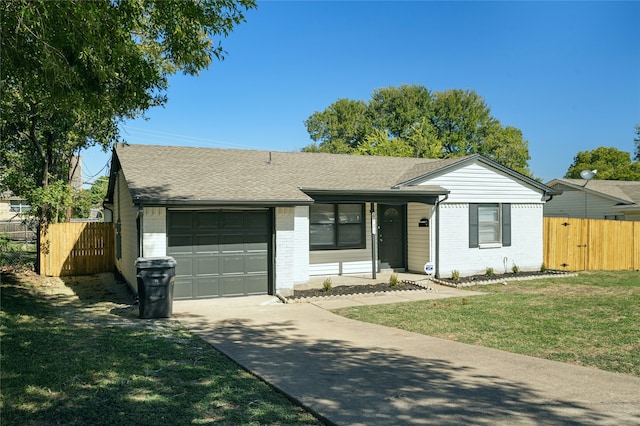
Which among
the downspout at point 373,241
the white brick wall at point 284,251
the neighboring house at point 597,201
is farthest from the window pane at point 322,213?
the neighboring house at point 597,201

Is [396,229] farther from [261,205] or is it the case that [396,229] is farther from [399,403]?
[399,403]

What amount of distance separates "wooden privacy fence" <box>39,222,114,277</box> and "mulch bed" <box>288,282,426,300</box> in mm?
8932

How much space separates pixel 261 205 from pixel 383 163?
26.7ft

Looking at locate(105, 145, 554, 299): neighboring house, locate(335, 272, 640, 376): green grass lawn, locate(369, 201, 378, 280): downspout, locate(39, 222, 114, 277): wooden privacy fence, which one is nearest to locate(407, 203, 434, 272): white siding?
locate(105, 145, 554, 299): neighboring house

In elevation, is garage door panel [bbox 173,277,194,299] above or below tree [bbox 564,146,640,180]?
below

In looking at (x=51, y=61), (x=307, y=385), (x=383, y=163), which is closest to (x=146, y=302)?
(x=51, y=61)

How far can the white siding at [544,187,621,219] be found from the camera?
2691 centimetres

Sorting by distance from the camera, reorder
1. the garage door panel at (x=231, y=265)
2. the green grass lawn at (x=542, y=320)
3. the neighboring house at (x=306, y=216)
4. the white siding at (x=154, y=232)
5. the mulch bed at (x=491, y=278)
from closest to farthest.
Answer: the green grass lawn at (x=542, y=320), the white siding at (x=154, y=232), the neighboring house at (x=306, y=216), the garage door panel at (x=231, y=265), the mulch bed at (x=491, y=278)

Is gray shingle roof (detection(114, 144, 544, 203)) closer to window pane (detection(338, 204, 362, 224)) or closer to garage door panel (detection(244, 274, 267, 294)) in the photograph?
window pane (detection(338, 204, 362, 224))

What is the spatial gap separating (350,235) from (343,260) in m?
0.86

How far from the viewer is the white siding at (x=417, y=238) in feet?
54.4

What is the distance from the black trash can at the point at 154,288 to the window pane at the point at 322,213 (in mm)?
6628

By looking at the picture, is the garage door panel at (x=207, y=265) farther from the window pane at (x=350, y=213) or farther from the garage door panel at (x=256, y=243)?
the window pane at (x=350, y=213)

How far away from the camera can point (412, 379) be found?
19.8 feet
